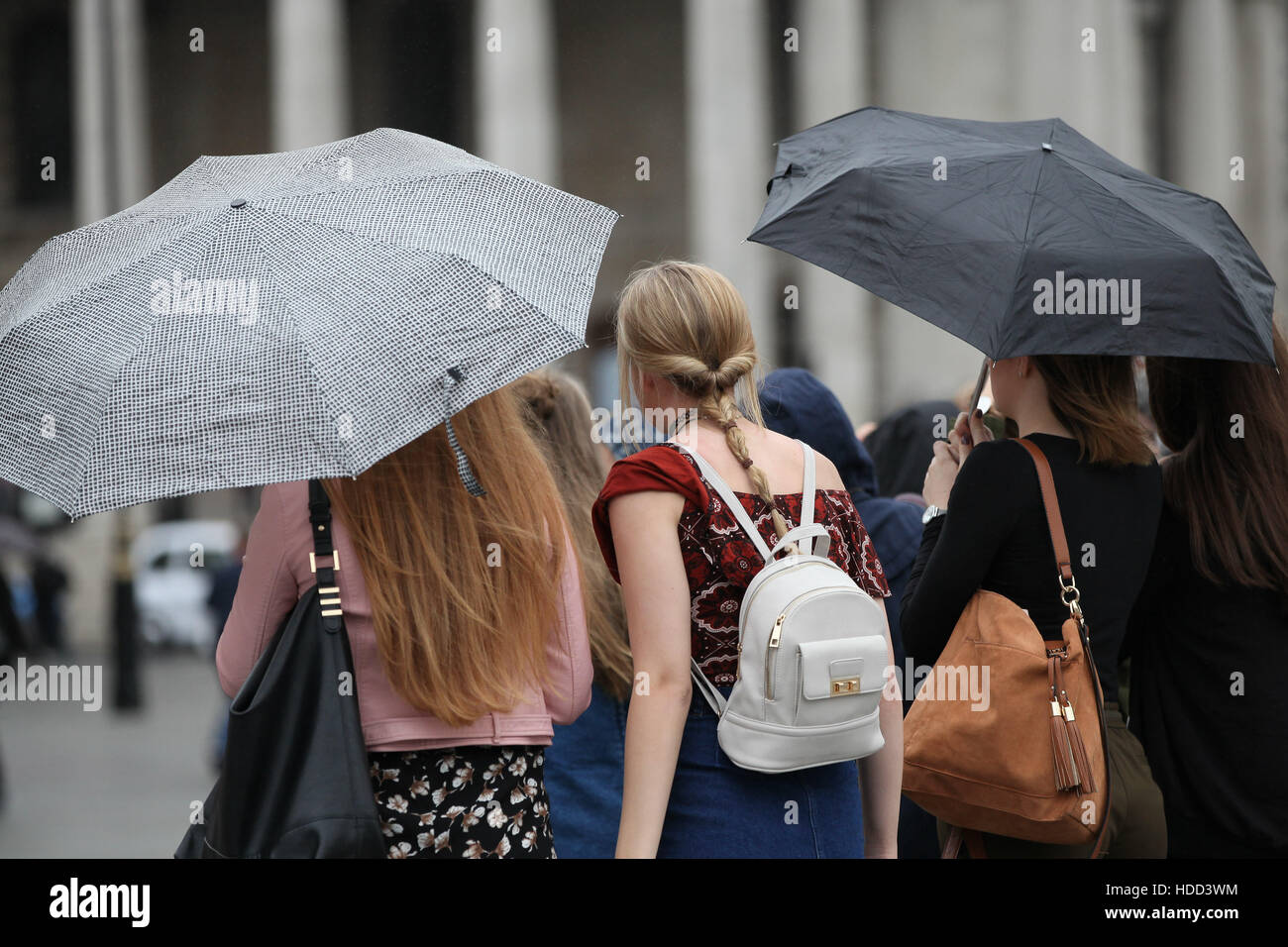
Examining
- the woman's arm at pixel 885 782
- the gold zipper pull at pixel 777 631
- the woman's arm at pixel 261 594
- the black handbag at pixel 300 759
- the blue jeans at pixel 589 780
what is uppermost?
the woman's arm at pixel 261 594

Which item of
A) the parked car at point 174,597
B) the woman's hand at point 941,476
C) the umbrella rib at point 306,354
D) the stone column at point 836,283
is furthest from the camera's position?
the stone column at point 836,283

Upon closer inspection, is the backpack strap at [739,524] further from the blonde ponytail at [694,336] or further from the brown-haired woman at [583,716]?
the brown-haired woman at [583,716]

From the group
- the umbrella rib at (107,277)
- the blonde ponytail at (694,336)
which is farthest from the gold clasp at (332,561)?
the blonde ponytail at (694,336)

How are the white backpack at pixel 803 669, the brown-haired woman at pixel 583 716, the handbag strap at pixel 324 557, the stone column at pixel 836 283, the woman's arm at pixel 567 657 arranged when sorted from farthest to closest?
the stone column at pixel 836 283 → the brown-haired woman at pixel 583 716 → the woman's arm at pixel 567 657 → the white backpack at pixel 803 669 → the handbag strap at pixel 324 557

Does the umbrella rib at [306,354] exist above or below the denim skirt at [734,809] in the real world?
above

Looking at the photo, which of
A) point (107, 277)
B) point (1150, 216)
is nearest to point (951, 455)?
point (1150, 216)

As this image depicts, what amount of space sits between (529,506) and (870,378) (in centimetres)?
2354

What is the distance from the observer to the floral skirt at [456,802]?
261 centimetres

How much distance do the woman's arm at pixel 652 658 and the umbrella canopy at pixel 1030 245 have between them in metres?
0.74

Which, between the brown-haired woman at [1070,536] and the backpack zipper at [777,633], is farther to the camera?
the brown-haired woman at [1070,536]
